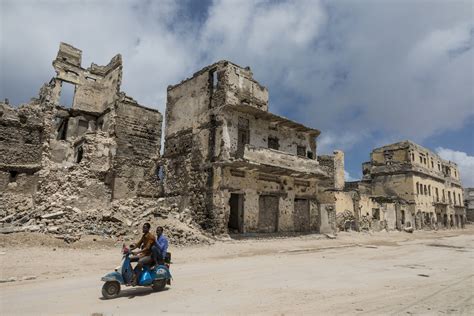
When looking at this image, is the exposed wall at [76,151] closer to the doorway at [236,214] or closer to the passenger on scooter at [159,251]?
the doorway at [236,214]

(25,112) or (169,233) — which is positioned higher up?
(25,112)

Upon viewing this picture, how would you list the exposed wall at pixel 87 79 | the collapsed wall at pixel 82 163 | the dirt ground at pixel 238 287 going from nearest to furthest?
1. the dirt ground at pixel 238 287
2. the collapsed wall at pixel 82 163
3. the exposed wall at pixel 87 79

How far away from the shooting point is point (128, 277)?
571cm

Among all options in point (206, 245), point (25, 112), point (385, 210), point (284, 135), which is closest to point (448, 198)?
point (385, 210)

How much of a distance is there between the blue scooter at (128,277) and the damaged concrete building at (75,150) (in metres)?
10.2

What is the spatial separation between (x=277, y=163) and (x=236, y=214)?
409cm

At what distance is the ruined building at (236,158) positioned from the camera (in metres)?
18.3

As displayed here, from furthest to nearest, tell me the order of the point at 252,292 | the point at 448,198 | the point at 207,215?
1. the point at 448,198
2. the point at 207,215
3. the point at 252,292

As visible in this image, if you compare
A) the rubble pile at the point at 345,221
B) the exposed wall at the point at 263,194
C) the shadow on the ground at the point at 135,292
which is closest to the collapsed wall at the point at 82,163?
the exposed wall at the point at 263,194

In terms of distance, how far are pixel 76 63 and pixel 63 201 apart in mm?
17466

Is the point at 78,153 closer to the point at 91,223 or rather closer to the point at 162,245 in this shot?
the point at 91,223

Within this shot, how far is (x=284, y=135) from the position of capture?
21828 mm

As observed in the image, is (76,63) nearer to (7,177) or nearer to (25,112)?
(25,112)

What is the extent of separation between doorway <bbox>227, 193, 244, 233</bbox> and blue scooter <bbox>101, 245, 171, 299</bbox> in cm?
1250
